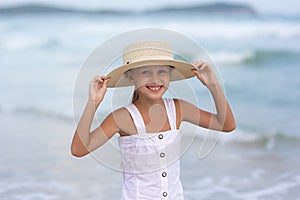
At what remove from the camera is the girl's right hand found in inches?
76.4

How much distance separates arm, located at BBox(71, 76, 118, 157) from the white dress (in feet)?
0.22

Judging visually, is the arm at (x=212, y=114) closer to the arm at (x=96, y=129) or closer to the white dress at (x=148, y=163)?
the white dress at (x=148, y=163)

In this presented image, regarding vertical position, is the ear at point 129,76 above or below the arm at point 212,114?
above

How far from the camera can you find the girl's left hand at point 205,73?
6.69 ft

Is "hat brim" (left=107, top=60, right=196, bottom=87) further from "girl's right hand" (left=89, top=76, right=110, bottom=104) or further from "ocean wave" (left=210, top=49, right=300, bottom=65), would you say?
"ocean wave" (left=210, top=49, right=300, bottom=65)

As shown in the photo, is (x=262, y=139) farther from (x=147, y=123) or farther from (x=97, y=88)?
(x=97, y=88)

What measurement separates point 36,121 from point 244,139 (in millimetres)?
1819

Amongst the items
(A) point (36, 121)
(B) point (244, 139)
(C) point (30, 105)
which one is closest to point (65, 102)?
(C) point (30, 105)

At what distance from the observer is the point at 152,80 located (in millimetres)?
2002

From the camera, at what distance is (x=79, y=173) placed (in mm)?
3801

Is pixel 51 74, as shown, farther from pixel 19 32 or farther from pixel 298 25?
pixel 298 25

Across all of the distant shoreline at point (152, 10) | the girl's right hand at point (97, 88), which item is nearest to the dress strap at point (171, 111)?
the girl's right hand at point (97, 88)

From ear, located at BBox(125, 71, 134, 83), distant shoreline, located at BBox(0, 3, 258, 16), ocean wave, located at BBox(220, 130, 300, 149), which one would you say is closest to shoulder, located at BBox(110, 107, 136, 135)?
ear, located at BBox(125, 71, 134, 83)

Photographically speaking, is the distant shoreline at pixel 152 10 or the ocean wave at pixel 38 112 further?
the distant shoreline at pixel 152 10
